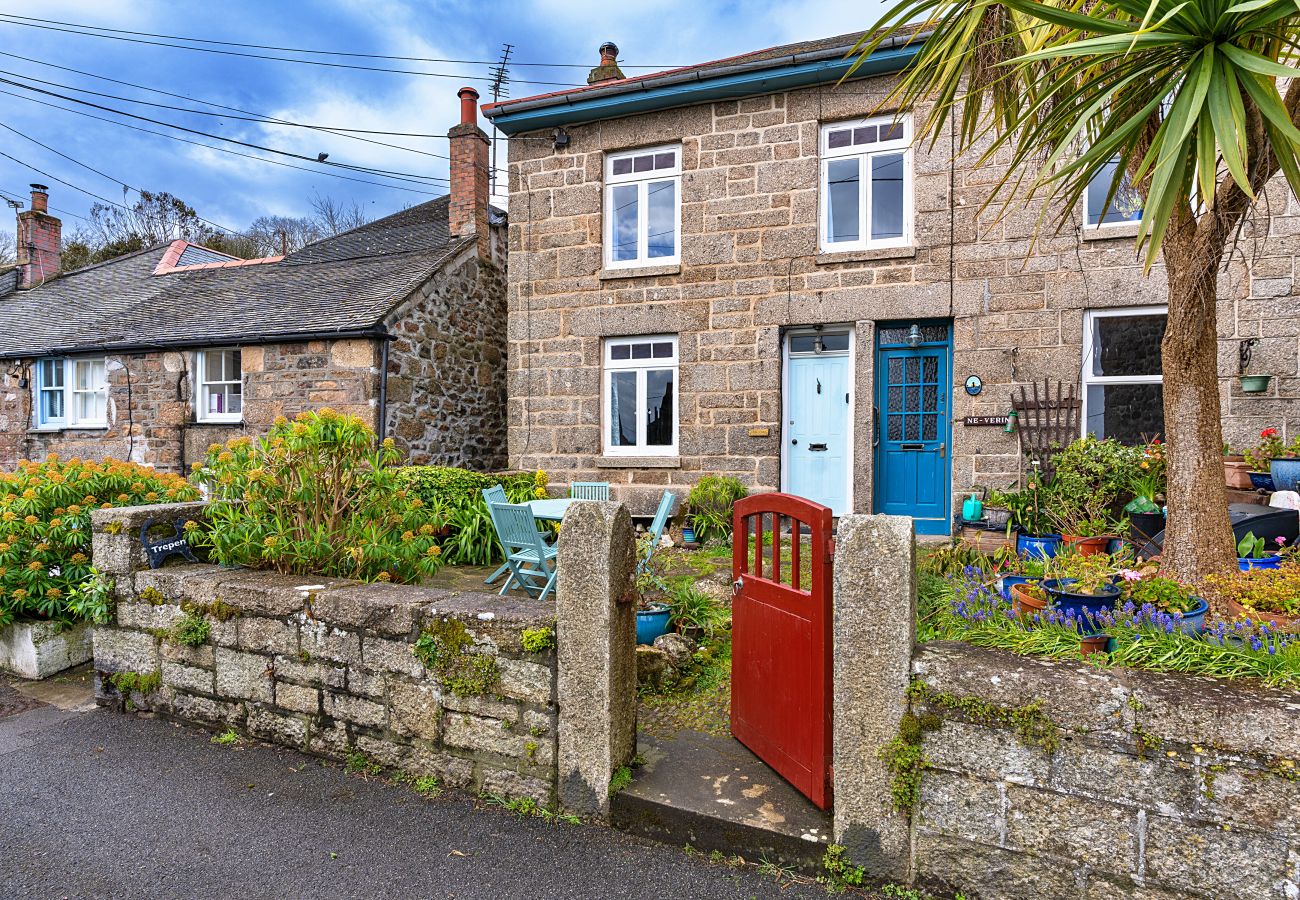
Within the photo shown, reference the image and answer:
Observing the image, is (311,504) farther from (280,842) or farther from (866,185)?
(866,185)

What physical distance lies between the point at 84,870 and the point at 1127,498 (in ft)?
25.9

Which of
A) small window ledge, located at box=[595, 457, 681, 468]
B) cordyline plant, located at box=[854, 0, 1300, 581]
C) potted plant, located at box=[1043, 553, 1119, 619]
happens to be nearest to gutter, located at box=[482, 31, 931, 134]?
cordyline plant, located at box=[854, 0, 1300, 581]

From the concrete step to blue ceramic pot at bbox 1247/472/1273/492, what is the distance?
18.1 feet

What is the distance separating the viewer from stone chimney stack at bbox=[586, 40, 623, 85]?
11617 millimetres

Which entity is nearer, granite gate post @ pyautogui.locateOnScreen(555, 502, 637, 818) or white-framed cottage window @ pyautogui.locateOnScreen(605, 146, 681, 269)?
granite gate post @ pyautogui.locateOnScreen(555, 502, 637, 818)

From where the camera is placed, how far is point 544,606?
3.42 metres

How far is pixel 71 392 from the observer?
14.2 meters

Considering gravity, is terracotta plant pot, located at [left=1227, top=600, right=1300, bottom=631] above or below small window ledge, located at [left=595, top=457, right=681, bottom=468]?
below

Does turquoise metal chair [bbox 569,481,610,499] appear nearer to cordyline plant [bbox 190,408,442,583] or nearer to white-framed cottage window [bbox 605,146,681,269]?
white-framed cottage window [bbox 605,146,681,269]

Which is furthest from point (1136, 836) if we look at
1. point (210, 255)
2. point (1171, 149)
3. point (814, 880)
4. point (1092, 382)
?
point (210, 255)

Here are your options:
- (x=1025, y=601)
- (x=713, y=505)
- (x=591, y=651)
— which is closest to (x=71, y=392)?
(x=713, y=505)

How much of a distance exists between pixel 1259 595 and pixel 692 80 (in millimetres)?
8275

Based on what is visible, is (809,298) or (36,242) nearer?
(809,298)

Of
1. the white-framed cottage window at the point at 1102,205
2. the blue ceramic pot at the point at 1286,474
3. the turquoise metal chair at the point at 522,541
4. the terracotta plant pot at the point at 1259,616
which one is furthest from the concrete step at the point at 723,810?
the white-framed cottage window at the point at 1102,205
